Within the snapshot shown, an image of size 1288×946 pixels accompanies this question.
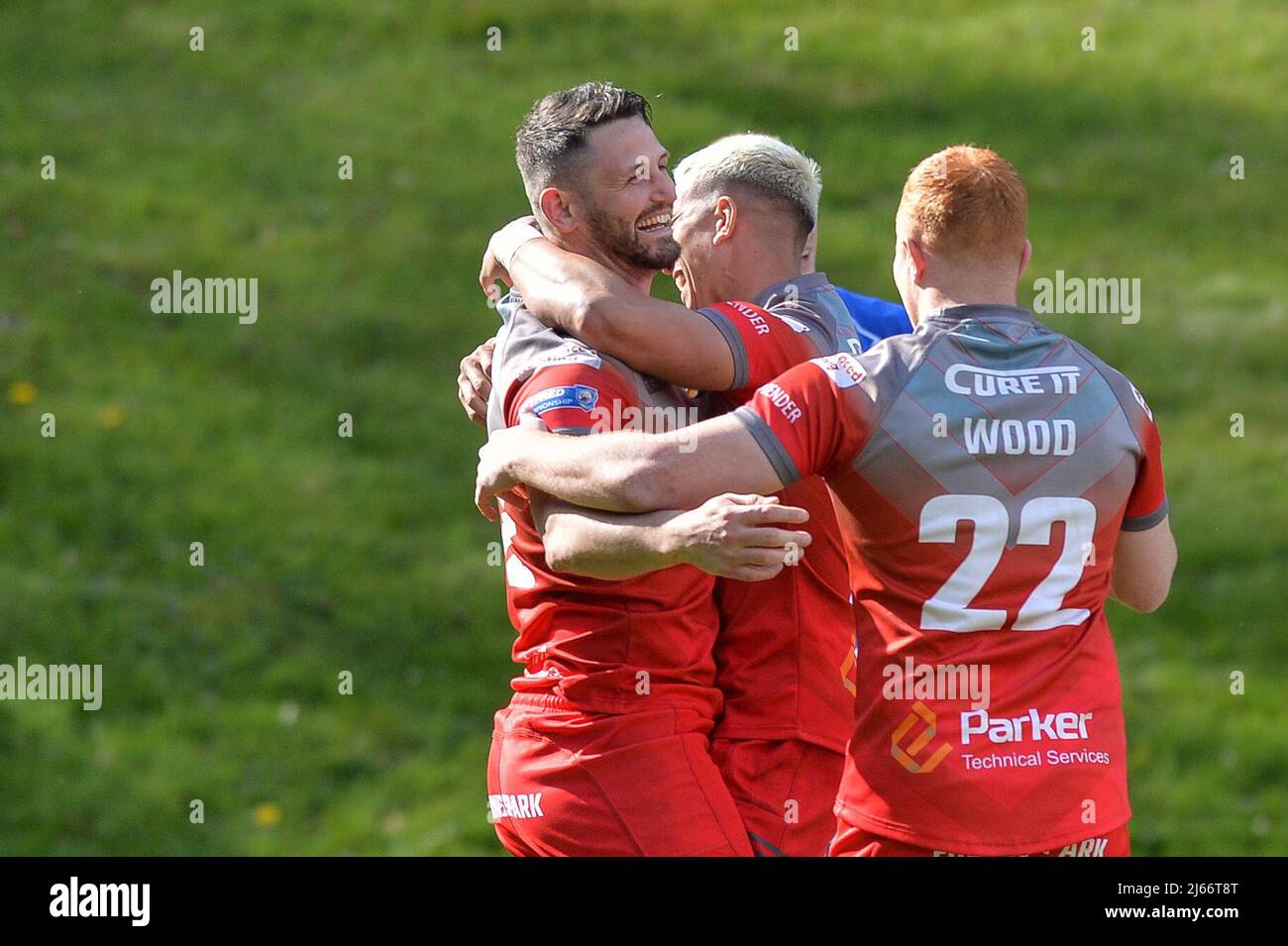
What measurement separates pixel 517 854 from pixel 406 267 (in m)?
7.47

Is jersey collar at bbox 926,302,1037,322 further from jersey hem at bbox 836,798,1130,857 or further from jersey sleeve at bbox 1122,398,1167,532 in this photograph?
jersey hem at bbox 836,798,1130,857

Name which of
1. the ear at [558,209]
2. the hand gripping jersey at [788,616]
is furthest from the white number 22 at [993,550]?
the ear at [558,209]

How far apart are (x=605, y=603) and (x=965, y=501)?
103 centimetres

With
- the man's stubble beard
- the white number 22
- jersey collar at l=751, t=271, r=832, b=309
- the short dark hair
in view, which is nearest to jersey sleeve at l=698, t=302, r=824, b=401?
jersey collar at l=751, t=271, r=832, b=309

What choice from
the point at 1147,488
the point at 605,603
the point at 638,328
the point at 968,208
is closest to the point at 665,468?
the point at 638,328

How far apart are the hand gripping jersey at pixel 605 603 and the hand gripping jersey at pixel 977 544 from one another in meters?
0.57

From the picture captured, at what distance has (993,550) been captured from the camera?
3809 millimetres

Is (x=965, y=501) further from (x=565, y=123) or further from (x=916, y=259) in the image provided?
(x=565, y=123)

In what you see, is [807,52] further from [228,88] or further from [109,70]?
[109,70]

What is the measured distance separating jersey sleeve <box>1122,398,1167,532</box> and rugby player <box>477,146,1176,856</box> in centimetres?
2

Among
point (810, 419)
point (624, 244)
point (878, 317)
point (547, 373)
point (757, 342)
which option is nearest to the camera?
point (810, 419)

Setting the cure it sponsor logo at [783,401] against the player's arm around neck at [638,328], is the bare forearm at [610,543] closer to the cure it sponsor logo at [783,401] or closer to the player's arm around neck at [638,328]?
the cure it sponsor logo at [783,401]

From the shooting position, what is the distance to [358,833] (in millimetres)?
8836

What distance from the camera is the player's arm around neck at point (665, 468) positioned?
3.74 metres
